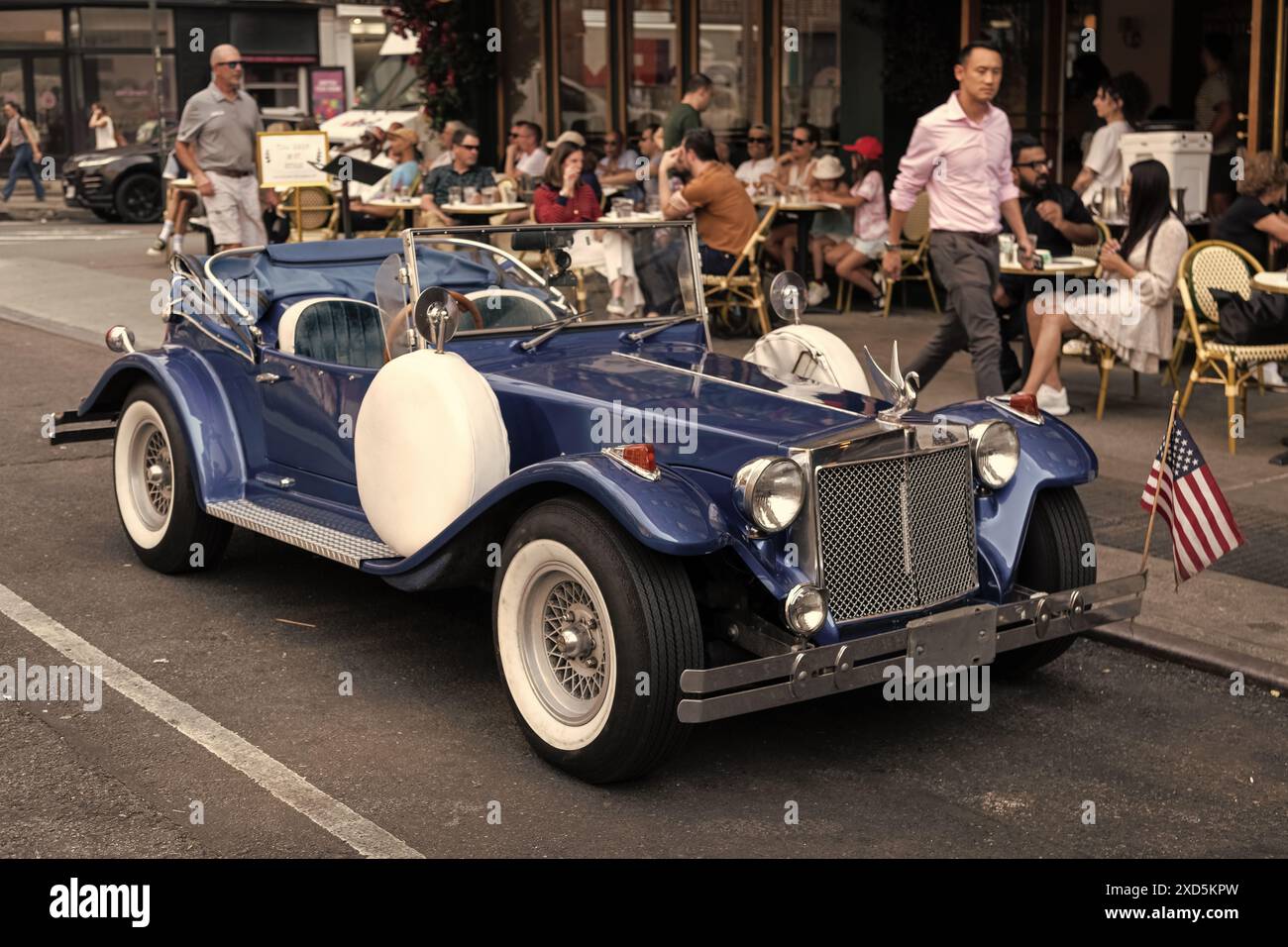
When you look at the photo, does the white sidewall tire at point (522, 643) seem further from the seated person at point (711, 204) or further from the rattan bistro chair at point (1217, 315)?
the seated person at point (711, 204)

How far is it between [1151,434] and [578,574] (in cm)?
511

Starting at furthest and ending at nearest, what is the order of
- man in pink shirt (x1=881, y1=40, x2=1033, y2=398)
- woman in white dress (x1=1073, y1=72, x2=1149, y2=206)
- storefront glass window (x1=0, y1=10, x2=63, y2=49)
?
storefront glass window (x1=0, y1=10, x2=63, y2=49), woman in white dress (x1=1073, y1=72, x2=1149, y2=206), man in pink shirt (x1=881, y1=40, x2=1033, y2=398)

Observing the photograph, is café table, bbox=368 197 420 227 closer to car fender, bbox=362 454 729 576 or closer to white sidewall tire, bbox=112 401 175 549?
white sidewall tire, bbox=112 401 175 549

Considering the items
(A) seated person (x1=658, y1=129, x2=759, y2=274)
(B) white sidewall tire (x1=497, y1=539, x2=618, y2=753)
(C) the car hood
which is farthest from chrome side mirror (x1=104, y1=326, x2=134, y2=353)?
(A) seated person (x1=658, y1=129, x2=759, y2=274)

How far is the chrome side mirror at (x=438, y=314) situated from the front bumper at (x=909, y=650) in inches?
59.8

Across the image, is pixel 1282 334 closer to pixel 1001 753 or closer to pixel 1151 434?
pixel 1151 434

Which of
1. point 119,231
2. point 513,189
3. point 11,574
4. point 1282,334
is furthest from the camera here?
point 119,231

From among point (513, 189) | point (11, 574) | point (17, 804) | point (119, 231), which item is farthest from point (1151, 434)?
point (119, 231)

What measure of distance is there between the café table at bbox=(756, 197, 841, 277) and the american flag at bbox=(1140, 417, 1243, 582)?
308 inches

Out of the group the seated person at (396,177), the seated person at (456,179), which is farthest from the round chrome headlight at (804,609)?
the seated person at (396,177)

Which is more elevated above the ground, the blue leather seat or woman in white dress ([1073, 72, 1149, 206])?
woman in white dress ([1073, 72, 1149, 206])

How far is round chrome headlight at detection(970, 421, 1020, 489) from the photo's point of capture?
5.00 m

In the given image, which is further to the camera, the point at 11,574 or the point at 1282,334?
the point at 1282,334

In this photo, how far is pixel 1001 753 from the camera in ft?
15.7
